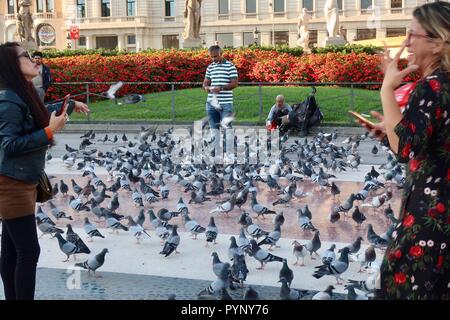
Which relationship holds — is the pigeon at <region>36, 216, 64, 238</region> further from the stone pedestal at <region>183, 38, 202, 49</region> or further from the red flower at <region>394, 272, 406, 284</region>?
the stone pedestal at <region>183, 38, 202, 49</region>

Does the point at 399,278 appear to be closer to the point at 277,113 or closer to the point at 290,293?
the point at 290,293

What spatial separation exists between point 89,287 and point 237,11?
59818 millimetres

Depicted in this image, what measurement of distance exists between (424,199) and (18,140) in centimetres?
234

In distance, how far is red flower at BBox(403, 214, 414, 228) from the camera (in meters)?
2.80

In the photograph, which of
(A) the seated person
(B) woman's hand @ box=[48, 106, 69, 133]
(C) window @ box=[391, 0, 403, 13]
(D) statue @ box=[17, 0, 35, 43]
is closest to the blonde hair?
(B) woman's hand @ box=[48, 106, 69, 133]

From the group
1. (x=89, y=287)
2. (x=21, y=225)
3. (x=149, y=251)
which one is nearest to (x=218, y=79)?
Result: (x=149, y=251)

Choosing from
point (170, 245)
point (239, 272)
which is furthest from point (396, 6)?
point (239, 272)

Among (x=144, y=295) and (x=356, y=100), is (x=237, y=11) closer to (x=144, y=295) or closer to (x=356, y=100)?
(x=356, y=100)

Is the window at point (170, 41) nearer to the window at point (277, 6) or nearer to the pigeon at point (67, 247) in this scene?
the window at point (277, 6)

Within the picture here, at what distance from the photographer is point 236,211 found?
26.2 ft

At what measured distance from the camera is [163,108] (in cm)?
2014

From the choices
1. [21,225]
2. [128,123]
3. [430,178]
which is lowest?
[128,123]

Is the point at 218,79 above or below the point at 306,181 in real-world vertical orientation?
above

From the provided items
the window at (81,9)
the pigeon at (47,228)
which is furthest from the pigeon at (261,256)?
the window at (81,9)
